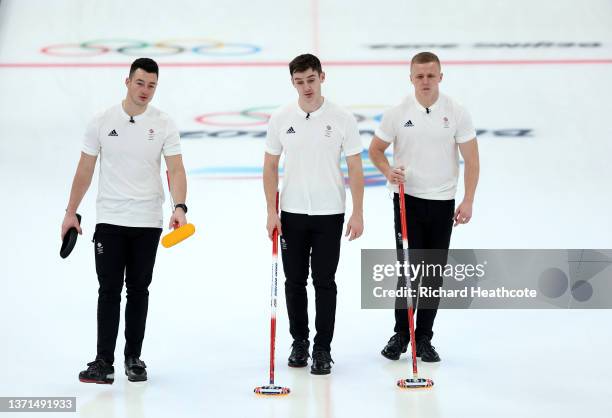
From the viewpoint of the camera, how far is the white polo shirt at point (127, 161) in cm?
423

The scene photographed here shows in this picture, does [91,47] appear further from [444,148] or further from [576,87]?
[444,148]

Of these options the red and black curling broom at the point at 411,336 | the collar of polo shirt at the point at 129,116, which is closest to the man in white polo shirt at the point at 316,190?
the red and black curling broom at the point at 411,336

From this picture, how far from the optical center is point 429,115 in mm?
4578

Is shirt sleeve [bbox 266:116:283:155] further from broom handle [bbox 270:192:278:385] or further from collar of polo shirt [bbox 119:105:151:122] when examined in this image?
collar of polo shirt [bbox 119:105:151:122]

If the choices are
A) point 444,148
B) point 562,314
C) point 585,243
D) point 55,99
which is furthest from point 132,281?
point 55,99

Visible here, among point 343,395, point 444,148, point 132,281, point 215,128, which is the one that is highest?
point 215,128

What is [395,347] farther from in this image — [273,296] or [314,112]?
[314,112]

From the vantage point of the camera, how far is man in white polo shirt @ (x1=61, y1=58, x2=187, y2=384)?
421 cm

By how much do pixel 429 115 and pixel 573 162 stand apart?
321 cm

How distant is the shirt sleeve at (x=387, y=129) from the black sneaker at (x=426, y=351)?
96 centimetres

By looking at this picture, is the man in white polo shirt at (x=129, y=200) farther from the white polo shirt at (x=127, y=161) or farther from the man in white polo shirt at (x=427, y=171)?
the man in white polo shirt at (x=427, y=171)

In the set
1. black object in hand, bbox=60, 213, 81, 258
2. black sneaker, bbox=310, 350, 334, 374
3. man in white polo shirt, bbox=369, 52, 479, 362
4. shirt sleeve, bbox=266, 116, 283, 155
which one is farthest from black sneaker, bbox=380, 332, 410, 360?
black object in hand, bbox=60, 213, 81, 258

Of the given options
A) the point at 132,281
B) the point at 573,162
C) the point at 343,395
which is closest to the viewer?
the point at 343,395

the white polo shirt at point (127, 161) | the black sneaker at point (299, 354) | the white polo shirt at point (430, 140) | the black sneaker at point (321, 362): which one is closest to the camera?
the white polo shirt at point (127, 161)
